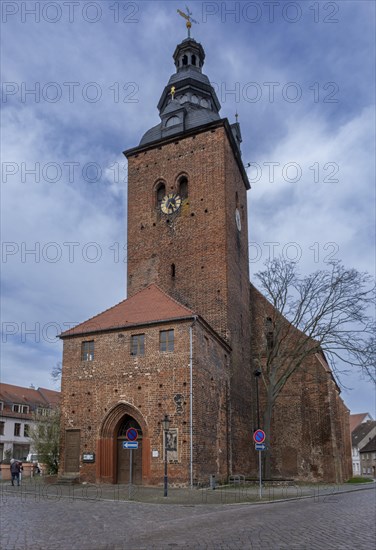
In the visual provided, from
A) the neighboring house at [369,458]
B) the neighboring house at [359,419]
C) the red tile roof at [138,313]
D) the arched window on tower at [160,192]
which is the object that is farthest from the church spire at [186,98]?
the neighboring house at [359,419]

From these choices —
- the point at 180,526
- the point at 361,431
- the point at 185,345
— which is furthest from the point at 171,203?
the point at 361,431

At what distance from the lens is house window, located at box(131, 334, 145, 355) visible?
22531 millimetres

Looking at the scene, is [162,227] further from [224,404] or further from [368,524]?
[368,524]

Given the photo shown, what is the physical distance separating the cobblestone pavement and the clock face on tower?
57.4 ft

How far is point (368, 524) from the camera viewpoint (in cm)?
1106

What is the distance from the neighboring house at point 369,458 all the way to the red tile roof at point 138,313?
181 ft

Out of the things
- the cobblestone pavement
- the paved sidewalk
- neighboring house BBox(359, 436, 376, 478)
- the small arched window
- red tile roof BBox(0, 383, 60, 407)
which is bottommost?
neighboring house BBox(359, 436, 376, 478)

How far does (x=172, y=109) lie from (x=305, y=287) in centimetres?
1328

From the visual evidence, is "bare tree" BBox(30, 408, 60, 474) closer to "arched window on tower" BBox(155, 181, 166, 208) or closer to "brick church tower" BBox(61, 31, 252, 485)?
"brick church tower" BBox(61, 31, 252, 485)

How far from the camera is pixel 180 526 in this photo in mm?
10930

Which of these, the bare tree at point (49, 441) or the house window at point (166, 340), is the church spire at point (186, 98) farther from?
the bare tree at point (49, 441)

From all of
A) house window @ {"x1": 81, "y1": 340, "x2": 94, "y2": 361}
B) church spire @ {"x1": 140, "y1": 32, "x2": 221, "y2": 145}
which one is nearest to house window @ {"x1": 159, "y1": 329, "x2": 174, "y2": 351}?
house window @ {"x1": 81, "y1": 340, "x2": 94, "y2": 361}

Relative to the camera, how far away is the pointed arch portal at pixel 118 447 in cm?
2192

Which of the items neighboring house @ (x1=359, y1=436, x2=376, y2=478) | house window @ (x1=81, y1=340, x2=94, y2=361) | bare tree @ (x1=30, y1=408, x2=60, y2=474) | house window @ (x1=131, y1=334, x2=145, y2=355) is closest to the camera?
house window @ (x1=131, y1=334, x2=145, y2=355)
